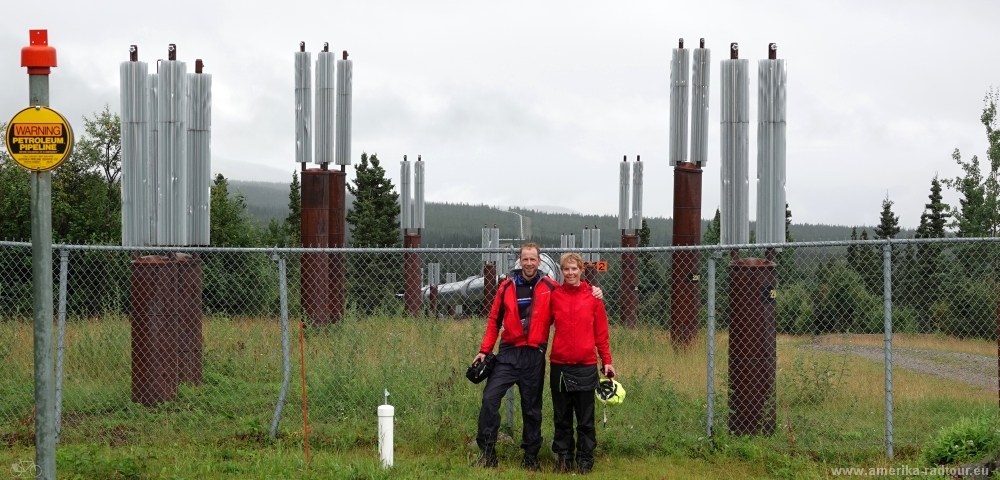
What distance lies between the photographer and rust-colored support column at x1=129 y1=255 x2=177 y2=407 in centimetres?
1073

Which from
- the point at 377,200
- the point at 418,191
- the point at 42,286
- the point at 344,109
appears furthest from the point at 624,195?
the point at 377,200

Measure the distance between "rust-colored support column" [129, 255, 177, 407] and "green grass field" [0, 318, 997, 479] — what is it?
0.26 metres

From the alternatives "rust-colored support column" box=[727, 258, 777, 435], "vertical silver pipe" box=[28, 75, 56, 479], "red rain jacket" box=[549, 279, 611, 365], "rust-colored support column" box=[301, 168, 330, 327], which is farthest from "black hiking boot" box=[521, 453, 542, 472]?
"rust-colored support column" box=[301, 168, 330, 327]

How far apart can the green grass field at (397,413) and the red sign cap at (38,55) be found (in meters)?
3.15

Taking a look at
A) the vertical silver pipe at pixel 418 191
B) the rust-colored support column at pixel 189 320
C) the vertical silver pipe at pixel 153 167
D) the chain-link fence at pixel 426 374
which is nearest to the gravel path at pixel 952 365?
the chain-link fence at pixel 426 374

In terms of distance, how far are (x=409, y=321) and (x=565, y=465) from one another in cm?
232

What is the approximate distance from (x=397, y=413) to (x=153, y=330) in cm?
309

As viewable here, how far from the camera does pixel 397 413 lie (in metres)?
9.57

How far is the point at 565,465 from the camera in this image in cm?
839

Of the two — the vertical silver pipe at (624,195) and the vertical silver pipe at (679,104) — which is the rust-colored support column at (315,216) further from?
the vertical silver pipe at (624,195)

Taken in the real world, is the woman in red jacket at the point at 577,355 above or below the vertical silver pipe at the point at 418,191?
below

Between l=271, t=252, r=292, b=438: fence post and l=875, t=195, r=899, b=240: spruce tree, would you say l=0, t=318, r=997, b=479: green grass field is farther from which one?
l=875, t=195, r=899, b=240: spruce tree

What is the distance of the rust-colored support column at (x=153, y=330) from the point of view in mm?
10734

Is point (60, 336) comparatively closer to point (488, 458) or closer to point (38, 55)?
point (38, 55)
